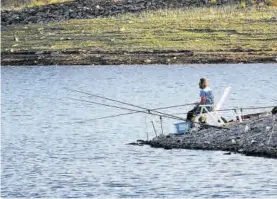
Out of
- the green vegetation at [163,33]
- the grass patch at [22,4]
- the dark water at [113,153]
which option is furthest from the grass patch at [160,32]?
the grass patch at [22,4]

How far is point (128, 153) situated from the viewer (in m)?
33.1

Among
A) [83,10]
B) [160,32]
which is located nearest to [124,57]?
[160,32]

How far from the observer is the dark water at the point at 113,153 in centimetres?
2769

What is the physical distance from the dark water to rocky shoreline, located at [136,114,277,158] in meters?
0.39

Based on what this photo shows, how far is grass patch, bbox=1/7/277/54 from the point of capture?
74.8 metres

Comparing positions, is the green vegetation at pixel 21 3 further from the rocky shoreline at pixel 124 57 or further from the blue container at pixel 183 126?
the blue container at pixel 183 126

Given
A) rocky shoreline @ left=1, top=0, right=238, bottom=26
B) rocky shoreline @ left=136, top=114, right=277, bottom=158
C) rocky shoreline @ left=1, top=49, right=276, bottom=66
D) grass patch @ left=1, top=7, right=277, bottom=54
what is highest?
rocky shoreline @ left=136, top=114, right=277, bottom=158

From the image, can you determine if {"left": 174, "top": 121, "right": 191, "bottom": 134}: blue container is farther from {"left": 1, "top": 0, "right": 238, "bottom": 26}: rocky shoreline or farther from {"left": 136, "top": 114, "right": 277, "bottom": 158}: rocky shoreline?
{"left": 1, "top": 0, "right": 238, "bottom": 26}: rocky shoreline

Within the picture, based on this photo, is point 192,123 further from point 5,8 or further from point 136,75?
point 5,8

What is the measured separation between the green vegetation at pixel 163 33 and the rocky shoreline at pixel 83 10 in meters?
2.73

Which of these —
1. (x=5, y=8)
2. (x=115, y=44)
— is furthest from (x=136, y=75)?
(x=5, y=8)

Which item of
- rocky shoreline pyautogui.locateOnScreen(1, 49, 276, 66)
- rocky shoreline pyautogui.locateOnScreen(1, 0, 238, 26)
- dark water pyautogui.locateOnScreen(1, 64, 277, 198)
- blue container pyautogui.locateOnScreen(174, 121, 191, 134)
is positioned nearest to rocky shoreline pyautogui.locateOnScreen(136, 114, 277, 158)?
blue container pyautogui.locateOnScreen(174, 121, 191, 134)

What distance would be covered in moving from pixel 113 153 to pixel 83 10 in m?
56.4

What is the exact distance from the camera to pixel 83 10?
89.2 meters
